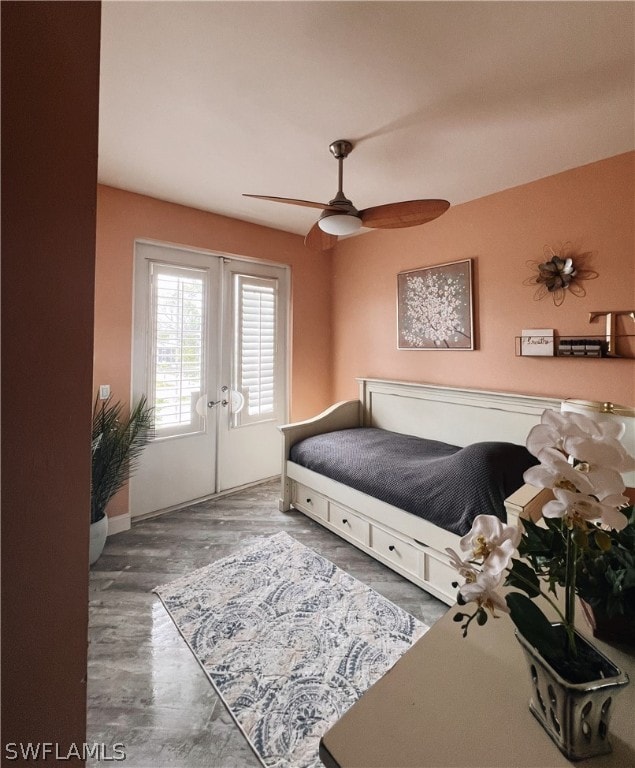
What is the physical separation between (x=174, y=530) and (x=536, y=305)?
10.4ft

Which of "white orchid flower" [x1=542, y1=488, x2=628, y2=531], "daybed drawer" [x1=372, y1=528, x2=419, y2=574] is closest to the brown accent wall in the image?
"white orchid flower" [x1=542, y1=488, x2=628, y2=531]

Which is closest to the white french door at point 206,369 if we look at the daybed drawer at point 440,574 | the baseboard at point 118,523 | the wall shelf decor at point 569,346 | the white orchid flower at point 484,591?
the baseboard at point 118,523

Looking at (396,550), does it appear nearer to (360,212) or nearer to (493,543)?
(493,543)

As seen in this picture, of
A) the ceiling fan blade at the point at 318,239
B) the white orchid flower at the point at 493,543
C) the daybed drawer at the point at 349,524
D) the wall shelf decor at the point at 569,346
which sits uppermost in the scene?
the ceiling fan blade at the point at 318,239

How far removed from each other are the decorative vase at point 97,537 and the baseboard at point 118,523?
12.3 inches

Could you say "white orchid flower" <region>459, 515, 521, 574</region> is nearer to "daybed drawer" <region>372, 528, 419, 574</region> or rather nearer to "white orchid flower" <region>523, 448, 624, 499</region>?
"white orchid flower" <region>523, 448, 624, 499</region>

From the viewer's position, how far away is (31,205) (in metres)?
0.55

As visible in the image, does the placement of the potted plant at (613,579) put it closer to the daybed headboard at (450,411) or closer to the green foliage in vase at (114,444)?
the daybed headboard at (450,411)

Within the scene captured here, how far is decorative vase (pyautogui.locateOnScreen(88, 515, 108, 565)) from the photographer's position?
2.27 metres

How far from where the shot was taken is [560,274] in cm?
235

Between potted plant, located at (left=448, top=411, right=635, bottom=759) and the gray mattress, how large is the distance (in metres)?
1.21

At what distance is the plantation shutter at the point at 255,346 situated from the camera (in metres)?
3.31

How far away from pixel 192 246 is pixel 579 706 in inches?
130

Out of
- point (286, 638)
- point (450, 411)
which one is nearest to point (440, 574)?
point (286, 638)
